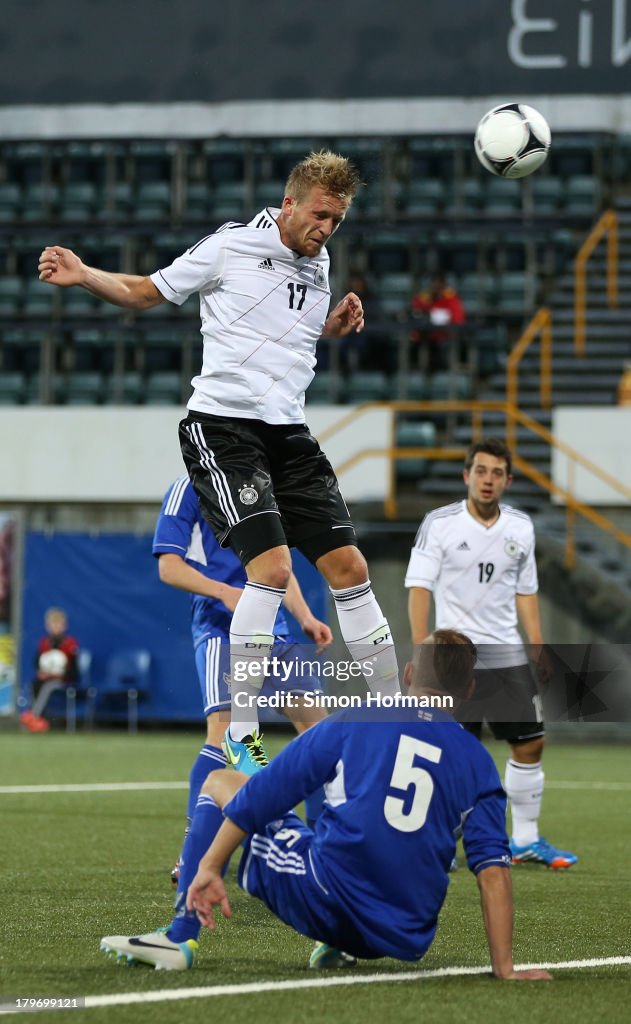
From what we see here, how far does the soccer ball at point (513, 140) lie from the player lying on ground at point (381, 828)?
4982 mm

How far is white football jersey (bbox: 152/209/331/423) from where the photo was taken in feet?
19.9

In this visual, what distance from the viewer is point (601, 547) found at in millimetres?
19516

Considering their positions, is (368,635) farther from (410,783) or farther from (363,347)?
(363,347)

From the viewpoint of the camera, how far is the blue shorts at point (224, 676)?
6.77 meters

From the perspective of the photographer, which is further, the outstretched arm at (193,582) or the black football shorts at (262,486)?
the outstretched arm at (193,582)

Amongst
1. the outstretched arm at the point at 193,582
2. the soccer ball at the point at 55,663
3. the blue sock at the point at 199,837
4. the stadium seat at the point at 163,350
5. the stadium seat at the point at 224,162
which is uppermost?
the stadium seat at the point at 224,162

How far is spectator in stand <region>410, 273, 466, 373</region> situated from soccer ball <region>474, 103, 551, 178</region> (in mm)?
11611

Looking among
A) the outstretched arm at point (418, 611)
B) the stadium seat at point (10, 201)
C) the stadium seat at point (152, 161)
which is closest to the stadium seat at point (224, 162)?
the stadium seat at point (152, 161)

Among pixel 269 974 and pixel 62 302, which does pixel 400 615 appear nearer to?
pixel 62 302

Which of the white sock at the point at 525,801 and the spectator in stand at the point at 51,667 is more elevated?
the white sock at the point at 525,801

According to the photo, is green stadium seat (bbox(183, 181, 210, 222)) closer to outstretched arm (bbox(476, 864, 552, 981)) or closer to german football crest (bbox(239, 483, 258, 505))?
german football crest (bbox(239, 483, 258, 505))

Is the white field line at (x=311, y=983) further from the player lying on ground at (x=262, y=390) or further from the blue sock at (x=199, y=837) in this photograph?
the player lying on ground at (x=262, y=390)

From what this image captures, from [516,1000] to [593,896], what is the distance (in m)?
2.73

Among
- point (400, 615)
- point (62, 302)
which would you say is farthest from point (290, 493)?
point (62, 302)
